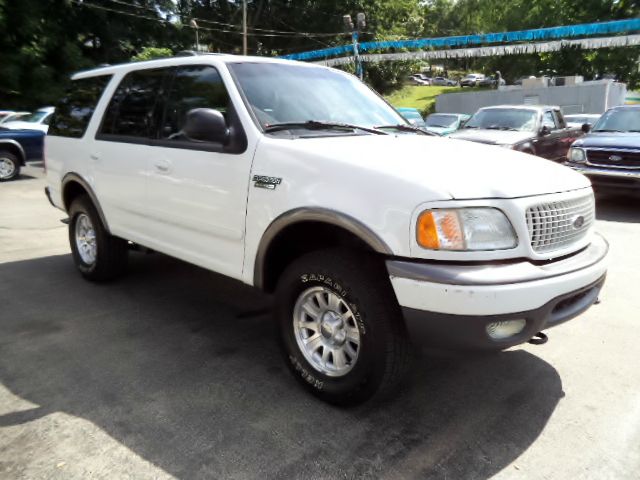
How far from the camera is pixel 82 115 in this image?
5133mm

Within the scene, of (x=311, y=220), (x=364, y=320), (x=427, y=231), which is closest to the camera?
(x=427, y=231)

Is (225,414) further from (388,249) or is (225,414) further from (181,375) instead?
(388,249)

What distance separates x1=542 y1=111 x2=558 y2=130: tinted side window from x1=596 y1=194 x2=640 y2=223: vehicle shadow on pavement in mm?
1884

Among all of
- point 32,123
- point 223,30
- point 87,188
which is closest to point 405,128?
point 87,188

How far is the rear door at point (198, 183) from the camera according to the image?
135 inches

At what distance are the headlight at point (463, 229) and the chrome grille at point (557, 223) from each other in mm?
186

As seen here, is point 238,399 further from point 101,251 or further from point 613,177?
point 613,177

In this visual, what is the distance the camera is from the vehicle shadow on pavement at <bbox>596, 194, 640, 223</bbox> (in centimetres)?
861

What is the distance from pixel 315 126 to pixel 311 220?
834mm

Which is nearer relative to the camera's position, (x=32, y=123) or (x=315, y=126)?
(x=315, y=126)

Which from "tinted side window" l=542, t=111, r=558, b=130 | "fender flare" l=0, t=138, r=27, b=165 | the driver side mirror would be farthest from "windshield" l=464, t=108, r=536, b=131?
"fender flare" l=0, t=138, r=27, b=165

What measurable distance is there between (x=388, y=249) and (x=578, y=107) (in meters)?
32.5

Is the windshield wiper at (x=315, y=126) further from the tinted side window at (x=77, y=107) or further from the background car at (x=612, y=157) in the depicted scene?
the background car at (x=612, y=157)

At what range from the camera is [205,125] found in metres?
3.25
